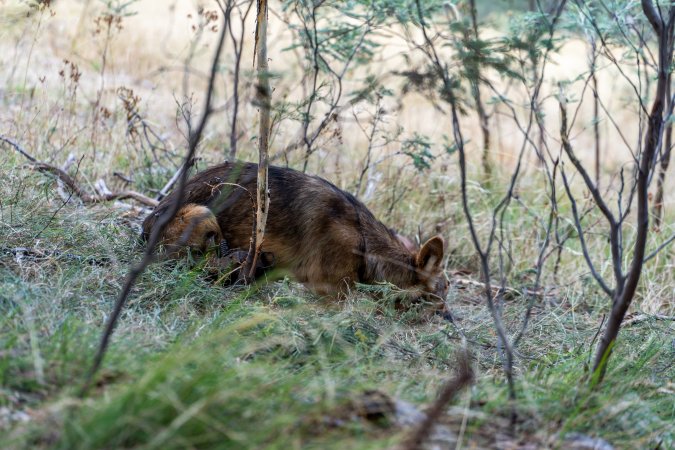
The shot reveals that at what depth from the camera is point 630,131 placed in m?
15.2

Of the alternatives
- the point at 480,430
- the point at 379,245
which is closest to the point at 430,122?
the point at 379,245

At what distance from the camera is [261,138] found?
16.6 ft

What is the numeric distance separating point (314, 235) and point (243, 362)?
8.14 feet

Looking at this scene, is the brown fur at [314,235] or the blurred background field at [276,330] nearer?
the blurred background field at [276,330]

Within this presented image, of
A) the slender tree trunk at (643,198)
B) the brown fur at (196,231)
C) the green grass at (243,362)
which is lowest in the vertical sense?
the green grass at (243,362)

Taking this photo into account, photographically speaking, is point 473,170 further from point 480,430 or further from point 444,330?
point 480,430

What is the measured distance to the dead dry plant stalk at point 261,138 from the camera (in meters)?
4.68

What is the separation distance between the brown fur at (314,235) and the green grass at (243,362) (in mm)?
225

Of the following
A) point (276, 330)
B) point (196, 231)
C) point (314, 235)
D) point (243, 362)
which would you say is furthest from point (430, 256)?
point (243, 362)

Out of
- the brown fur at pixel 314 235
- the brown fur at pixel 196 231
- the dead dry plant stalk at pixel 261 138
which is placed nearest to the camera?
the dead dry plant stalk at pixel 261 138

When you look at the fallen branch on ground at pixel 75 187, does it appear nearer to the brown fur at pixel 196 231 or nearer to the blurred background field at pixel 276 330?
the blurred background field at pixel 276 330

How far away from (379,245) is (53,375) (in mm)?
3318

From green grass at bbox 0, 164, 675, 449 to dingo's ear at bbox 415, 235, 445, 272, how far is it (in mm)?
416

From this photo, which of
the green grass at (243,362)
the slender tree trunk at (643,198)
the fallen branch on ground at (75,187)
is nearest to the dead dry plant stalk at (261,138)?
the green grass at (243,362)
